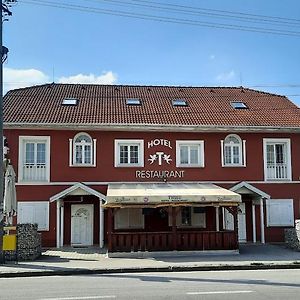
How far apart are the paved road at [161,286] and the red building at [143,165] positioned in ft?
26.2

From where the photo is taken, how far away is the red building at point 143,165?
21.8 meters

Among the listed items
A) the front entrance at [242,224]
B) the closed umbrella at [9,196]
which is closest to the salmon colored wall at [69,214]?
the closed umbrella at [9,196]

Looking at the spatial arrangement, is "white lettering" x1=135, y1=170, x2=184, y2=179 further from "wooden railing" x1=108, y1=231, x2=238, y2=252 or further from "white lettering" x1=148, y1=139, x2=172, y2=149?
"wooden railing" x1=108, y1=231, x2=238, y2=252

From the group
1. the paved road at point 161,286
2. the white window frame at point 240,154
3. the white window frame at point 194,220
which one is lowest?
the paved road at point 161,286

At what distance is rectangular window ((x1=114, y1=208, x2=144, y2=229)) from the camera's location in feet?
73.4

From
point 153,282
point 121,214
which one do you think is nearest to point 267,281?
point 153,282

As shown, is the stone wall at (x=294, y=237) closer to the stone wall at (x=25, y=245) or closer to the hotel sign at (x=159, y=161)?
the hotel sign at (x=159, y=161)

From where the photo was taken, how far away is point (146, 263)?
15.8 m

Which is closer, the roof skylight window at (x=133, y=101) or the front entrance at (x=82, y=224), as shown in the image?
the front entrance at (x=82, y=224)

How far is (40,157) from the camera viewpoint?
22188mm

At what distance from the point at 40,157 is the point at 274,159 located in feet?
39.2

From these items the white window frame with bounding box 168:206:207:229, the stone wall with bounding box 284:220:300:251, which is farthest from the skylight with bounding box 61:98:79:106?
the stone wall with bounding box 284:220:300:251

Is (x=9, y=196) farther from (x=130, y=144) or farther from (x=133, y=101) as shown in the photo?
(x=133, y=101)

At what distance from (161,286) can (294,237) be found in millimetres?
10775
